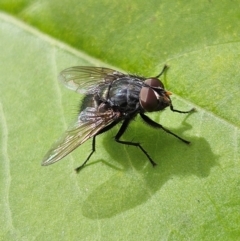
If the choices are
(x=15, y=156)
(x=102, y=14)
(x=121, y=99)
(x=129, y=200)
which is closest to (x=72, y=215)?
(x=129, y=200)

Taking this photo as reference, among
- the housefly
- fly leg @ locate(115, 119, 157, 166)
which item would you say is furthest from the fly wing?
fly leg @ locate(115, 119, 157, 166)

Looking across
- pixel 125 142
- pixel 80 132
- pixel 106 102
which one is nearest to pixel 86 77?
pixel 106 102

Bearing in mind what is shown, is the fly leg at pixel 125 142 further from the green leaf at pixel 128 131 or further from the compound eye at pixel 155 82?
the compound eye at pixel 155 82

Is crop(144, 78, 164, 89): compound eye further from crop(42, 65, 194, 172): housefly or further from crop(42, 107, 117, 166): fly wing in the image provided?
crop(42, 107, 117, 166): fly wing

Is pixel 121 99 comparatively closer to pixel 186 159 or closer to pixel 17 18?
pixel 186 159

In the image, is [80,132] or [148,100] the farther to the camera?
[80,132]

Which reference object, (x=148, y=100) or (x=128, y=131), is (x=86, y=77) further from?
(x=148, y=100)

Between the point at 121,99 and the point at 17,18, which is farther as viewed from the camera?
the point at 17,18
